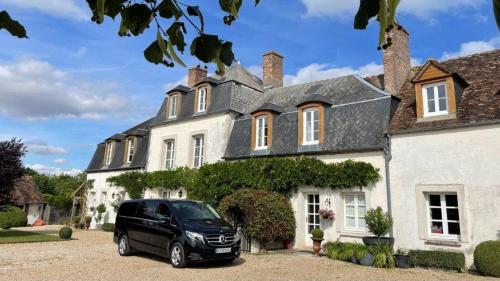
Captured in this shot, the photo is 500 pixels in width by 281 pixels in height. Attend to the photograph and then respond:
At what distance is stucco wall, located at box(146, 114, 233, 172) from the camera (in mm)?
16922

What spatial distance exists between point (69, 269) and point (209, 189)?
22.6 feet

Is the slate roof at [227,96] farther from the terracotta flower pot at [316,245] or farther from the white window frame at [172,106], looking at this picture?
the terracotta flower pot at [316,245]

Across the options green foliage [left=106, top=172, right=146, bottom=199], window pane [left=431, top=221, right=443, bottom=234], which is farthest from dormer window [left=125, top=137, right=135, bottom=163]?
window pane [left=431, top=221, right=443, bottom=234]

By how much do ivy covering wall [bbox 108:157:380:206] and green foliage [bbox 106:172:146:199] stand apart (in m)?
3.09

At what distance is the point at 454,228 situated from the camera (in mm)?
10500

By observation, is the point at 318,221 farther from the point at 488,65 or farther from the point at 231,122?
the point at 488,65

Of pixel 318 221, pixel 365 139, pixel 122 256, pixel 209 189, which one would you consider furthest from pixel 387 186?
pixel 122 256

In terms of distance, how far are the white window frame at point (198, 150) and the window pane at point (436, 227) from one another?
1050 cm

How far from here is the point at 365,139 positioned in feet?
40.4

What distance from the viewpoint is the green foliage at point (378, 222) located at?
Result: 10703mm

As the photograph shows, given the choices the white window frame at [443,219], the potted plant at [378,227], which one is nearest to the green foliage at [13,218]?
the potted plant at [378,227]

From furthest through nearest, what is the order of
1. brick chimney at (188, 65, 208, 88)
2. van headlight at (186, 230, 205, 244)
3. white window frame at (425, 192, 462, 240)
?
brick chimney at (188, 65, 208, 88) → white window frame at (425, 192, 462, 240) → van headlight at (186, 230, 205, 244)

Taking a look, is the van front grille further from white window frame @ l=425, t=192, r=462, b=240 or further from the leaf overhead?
the leaf overhead

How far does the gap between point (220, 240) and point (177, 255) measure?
1172mm
